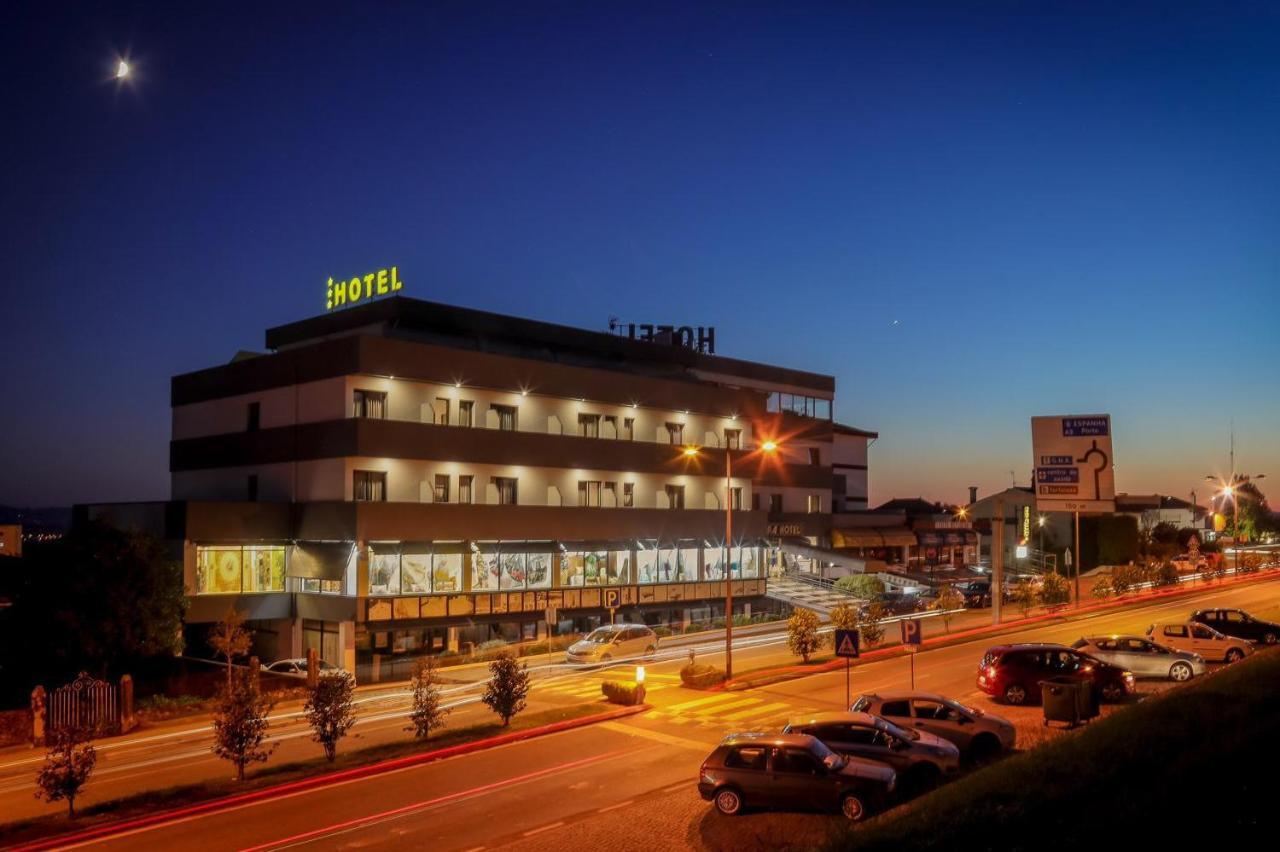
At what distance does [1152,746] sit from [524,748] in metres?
14.6

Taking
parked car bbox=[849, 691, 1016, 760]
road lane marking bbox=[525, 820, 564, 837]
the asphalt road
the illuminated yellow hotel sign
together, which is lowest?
the asphalt road

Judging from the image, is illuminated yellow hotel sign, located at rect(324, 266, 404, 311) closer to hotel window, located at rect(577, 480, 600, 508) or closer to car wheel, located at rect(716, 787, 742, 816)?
hotel window, located at rect(577, 480, 600, 508)

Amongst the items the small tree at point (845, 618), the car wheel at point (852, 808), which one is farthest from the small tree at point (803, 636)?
the car wheel at point (852, 808)

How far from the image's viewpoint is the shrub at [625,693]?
100.0 feet

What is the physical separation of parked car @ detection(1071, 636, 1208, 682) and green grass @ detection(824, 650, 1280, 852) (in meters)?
12.9

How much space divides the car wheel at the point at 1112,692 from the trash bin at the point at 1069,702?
390 cm

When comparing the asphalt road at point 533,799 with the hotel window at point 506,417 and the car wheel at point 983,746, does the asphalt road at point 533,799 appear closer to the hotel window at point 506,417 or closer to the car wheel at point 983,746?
the car wheel at point 983,746

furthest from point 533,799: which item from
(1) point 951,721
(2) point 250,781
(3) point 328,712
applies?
(1) point 951,721

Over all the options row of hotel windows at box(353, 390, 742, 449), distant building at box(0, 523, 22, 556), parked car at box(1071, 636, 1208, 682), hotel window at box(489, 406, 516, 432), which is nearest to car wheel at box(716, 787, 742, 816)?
parked car at box(1071, 636, 1208, 682)

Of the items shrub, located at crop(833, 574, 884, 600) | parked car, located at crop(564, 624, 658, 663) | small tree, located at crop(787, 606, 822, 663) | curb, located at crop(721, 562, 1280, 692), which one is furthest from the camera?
shrub, located at crop(833, 574, 884, 600)

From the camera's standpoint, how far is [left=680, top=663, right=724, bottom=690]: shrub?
112 feet

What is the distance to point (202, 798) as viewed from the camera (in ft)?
68.0

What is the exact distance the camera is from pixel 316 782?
22219 millimetres

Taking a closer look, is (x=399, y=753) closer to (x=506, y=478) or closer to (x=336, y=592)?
(x=336, y=592)
